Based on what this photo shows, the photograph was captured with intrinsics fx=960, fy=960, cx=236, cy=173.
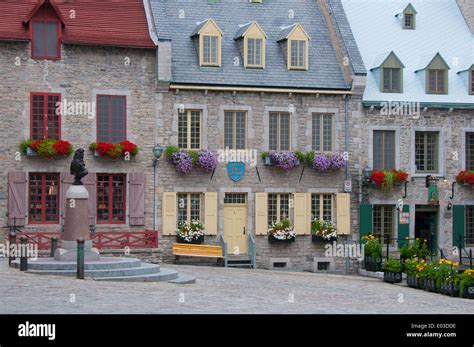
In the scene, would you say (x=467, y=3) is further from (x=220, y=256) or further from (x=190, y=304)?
(x=190, y=304)

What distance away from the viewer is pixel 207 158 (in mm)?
29641

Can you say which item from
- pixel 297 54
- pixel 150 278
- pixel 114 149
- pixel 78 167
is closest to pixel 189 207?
pixel 114 149

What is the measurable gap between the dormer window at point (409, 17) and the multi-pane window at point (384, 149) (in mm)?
4971

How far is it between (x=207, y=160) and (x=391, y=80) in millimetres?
7328

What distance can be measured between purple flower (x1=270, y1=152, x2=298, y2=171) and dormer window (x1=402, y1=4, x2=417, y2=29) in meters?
7.86

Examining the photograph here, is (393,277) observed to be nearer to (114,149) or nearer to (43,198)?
(114,149)

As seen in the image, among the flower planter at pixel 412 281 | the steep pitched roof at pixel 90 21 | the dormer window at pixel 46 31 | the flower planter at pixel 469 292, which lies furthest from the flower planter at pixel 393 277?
the dormer window at pixel 46 31

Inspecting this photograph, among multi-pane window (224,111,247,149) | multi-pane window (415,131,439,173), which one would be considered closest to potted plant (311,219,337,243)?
multi-pane window (224,111,247,149)

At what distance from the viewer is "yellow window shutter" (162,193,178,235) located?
2948cm

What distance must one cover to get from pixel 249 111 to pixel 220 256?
4751mm

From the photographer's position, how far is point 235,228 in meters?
30.5

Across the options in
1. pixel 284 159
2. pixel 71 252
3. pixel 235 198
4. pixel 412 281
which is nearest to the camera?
pixel 71 252

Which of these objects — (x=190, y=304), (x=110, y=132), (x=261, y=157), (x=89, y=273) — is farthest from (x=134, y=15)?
(x=190, y=304)

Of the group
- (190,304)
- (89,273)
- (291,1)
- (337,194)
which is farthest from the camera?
(291,1)
